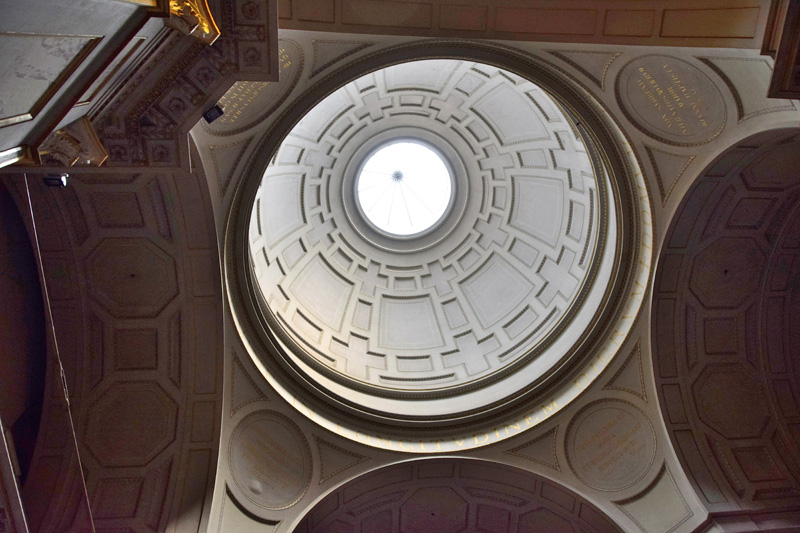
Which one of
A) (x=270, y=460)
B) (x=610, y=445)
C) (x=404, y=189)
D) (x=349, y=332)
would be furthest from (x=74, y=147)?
(x=404, y=189)

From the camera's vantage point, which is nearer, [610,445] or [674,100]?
[674,100]

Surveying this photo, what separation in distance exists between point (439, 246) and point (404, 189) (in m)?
3.16

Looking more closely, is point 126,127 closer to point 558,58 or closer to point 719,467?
point 558,58

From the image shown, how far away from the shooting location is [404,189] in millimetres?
18562

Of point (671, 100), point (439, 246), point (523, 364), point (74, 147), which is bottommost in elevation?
point (523, 364)

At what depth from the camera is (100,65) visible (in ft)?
15.7

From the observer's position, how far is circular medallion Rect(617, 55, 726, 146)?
8.43 m

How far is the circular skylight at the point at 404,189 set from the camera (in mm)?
17406

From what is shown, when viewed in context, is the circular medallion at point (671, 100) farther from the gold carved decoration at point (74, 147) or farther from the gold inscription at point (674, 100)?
the gold carved decoration at point (74, 147)

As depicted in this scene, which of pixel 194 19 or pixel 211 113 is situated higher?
pixel 194 19

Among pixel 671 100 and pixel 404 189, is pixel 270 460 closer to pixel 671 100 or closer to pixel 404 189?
pixel 671 100

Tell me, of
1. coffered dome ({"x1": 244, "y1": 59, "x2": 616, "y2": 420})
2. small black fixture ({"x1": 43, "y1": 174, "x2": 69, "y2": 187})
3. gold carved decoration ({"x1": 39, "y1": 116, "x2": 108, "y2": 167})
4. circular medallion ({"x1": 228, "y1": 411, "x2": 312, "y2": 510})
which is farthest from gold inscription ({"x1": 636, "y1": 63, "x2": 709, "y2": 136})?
circular medallion ({"x1": 228, "y1": 411, "x2": 312, "y2": 510})

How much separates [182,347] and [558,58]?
344 inches

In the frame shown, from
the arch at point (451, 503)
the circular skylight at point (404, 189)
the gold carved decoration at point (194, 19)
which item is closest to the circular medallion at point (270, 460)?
the arch at point (451, 503)
